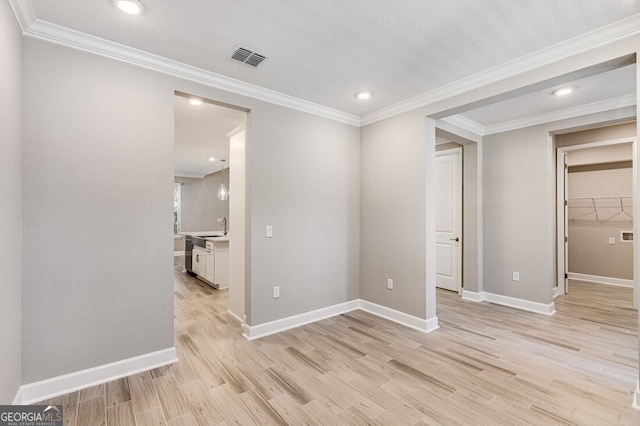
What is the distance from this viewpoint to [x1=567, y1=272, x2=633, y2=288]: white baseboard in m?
5.34

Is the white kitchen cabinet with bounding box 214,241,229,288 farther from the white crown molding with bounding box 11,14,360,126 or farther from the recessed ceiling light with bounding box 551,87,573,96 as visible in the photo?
the recessed ceiling light with bounding box 551,87,573,96

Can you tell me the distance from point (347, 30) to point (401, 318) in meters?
3.07

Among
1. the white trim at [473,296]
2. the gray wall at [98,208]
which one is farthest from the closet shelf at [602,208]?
the gray wall at [98,208]

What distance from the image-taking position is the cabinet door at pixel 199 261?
5.72 meters

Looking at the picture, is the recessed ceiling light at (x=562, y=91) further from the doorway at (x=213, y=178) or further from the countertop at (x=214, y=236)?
the countertop at (x=214, y=236)

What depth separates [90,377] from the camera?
2219 millimetres

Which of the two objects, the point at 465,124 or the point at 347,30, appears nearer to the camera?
the point at 347,30

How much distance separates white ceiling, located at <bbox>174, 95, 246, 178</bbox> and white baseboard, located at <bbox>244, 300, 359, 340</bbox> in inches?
99.4

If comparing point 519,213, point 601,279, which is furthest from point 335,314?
point 601,279

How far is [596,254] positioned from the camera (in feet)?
18.7

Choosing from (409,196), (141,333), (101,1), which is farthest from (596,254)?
(101,1)

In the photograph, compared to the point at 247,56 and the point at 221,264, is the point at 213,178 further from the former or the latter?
the point at 247,56

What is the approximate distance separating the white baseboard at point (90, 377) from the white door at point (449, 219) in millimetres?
4257

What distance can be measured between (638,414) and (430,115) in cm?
290
